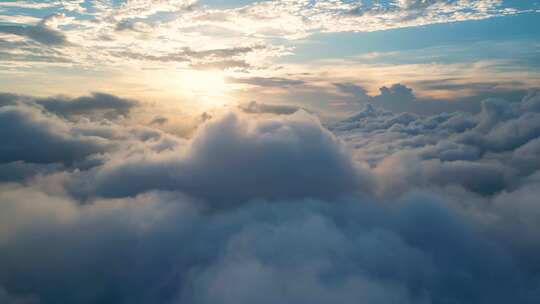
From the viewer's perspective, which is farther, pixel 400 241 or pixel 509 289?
pixel 400 241

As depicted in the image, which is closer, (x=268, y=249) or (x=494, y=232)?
(x=268, y=249)

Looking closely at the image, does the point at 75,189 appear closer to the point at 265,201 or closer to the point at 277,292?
the point at 265,201

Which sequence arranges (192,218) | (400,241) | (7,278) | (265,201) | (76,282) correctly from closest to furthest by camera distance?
(7,278)
(76,282)
(400,241)
(192,218)
(265,201)

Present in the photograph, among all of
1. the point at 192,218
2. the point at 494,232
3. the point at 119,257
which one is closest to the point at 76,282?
the point at 119,257

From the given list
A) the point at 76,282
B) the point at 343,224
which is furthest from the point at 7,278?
the point at 343,224

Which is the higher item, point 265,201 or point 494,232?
point 265,201

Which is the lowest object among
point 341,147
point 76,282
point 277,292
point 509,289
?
point 509,289

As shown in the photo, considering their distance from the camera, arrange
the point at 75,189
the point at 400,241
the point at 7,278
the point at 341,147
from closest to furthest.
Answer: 1. the point at 7,278
2. the point at 400,241
3. the point at 341,147
4. the point at 75,189

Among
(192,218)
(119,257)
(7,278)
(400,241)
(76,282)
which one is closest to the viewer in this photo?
(7,278)

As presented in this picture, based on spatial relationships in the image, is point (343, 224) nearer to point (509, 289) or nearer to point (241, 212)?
point (241, 212)
